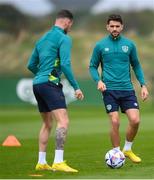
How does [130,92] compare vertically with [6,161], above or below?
above

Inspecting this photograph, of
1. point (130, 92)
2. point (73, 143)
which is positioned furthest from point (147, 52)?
point (130, 92)

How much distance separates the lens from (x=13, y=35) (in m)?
39.7

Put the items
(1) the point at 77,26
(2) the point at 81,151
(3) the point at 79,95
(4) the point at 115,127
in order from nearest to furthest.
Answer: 1. (3) the point at 79,95
2. (4) the point at 115,127
3. (2) the point at 81,151
4. (1) the point at 77,26

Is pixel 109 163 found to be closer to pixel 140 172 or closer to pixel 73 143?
pixel 140 172

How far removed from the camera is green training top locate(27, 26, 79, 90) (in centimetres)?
919

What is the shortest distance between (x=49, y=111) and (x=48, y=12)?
103 feet

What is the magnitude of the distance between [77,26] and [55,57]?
3115 cm

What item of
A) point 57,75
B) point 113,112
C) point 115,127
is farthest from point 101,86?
point 57,75

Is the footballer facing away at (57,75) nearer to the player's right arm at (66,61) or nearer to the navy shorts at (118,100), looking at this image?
the player's right arm at (66,61)

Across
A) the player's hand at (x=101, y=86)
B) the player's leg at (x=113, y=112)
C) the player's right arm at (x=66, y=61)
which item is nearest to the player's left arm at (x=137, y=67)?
the player's leg at (x=113, y=112)

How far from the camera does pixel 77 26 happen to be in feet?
132

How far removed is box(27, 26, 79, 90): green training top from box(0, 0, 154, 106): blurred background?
93.6 feet

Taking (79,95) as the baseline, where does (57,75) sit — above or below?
above

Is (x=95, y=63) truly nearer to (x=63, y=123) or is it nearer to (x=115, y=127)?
(x=115, y=127)
